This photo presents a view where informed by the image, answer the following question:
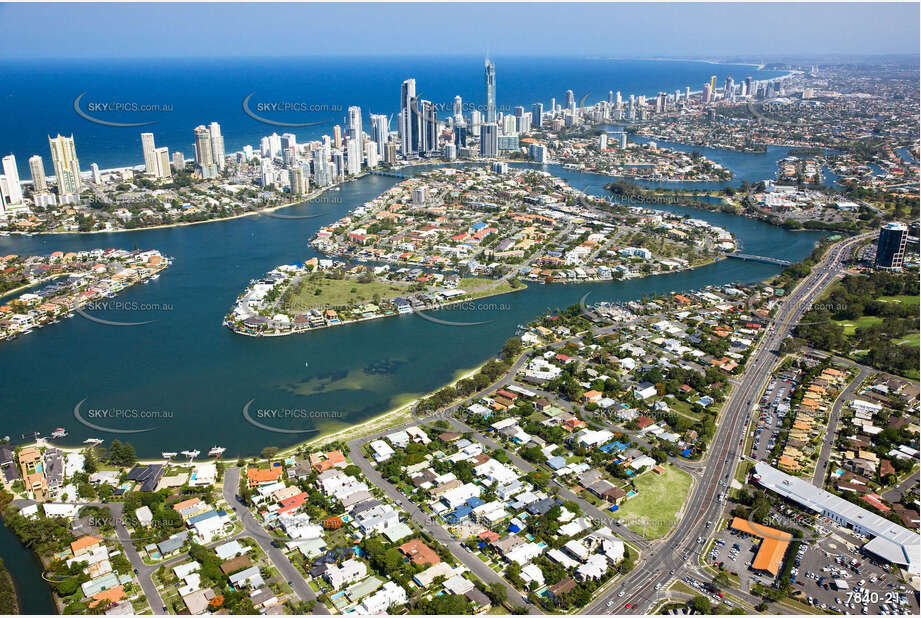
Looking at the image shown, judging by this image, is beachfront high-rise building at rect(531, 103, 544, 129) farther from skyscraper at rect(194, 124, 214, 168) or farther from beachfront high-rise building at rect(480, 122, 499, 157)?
skyscraper at rect(194, 124, 214, 168)

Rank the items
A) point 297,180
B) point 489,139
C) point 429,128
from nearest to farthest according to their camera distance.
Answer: point 297,180 → point 489,139 → point 429,128

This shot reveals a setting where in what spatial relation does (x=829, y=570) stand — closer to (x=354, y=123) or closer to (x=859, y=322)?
(x=859, y=322)

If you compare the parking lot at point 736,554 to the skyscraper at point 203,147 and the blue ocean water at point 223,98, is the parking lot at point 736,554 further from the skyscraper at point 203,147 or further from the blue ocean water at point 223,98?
the skyscraper at point 203,147

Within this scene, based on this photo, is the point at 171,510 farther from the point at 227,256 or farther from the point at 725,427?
the point at 227,256

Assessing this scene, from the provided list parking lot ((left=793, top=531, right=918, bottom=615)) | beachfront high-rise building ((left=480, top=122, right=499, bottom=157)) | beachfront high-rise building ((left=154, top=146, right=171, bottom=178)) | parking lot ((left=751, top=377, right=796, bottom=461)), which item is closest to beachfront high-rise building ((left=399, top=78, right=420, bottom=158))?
beachfront high-rise building ((left=480, top=122, right=499, bottom=157))

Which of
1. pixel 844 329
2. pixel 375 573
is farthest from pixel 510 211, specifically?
pixel 375 573

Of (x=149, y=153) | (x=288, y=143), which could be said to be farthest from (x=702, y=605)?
(x=288, y=143)
